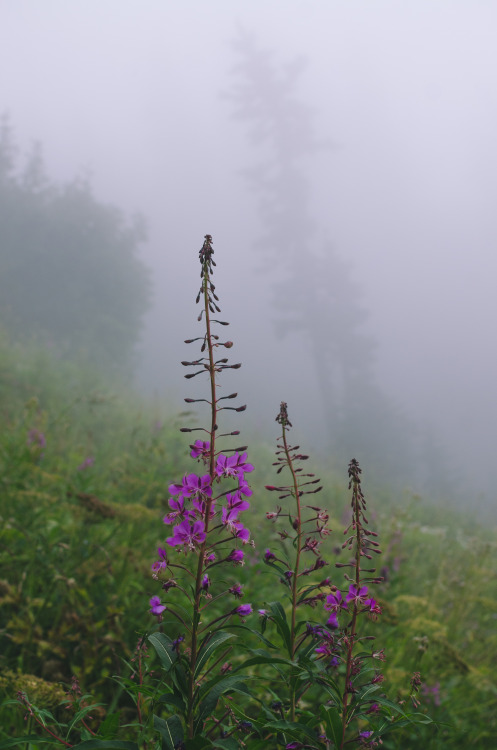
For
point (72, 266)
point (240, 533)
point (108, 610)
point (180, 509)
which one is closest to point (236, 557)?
point (240, 533)

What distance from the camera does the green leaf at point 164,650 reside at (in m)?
1.20

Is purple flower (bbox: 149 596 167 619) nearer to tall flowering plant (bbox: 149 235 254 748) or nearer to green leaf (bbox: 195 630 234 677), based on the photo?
tall flowering plant (bbox: 149 235 254 748)

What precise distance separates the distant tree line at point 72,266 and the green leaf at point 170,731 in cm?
2407

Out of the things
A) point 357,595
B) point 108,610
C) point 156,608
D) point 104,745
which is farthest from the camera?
point 108,610

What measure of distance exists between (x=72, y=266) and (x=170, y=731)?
27889 millimetres

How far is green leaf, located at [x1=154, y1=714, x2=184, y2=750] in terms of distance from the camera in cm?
110

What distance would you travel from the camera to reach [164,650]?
A: 1.23 m

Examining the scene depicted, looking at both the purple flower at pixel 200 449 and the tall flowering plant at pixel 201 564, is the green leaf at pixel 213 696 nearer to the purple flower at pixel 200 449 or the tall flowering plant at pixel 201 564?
the tall flowering plant at pixel 201 564

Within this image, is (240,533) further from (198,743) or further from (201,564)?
(198,743)

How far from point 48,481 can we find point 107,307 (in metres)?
24.1

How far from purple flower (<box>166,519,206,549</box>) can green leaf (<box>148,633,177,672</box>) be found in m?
0.23

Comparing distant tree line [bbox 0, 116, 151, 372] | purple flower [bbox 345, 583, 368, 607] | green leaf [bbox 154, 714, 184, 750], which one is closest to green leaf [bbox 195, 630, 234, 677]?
green leaf [bbox 154, 714, 184, 750]

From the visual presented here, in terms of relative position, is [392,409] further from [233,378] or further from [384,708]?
[384,708]

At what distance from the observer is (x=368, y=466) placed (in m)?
25.5
